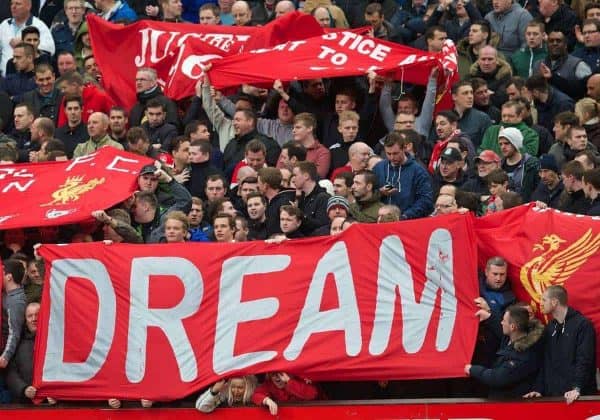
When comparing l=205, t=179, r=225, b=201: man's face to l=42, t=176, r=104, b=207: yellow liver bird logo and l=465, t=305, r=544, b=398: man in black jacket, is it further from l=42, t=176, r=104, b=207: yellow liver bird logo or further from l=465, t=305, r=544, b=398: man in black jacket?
l=465, t=305, r=544, b=398: man in black jacket

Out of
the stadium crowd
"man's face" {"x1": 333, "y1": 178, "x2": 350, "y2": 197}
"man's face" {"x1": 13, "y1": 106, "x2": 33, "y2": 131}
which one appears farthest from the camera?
"man's face" {"x1": 13, "y1": 106, "x2": 33, "y2": 131}

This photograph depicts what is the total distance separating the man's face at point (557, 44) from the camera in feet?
69.3

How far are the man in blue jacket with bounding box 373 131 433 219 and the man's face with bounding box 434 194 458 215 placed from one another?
2.59ft

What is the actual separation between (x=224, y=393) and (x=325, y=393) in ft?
2.73

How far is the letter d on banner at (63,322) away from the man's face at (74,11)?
25.0 feet

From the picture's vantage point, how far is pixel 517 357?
1523 centimetres

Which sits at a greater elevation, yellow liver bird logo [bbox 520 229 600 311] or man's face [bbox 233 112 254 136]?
yellow liver bird logo [bbox 520 229 600 311]

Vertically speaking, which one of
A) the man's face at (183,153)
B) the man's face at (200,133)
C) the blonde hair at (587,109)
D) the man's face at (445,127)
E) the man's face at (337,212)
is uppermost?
the man's face at (337,212)

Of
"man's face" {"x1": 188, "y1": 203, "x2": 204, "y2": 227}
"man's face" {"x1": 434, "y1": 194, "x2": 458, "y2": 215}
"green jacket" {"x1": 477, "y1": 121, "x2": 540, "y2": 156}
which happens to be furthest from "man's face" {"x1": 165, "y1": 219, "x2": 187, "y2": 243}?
"green jacket" {"x1": 477, "y1": 121, "x2": 540, "y2": 156}

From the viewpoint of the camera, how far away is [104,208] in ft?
57.3

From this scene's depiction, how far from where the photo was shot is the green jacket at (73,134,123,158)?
64.0 feet

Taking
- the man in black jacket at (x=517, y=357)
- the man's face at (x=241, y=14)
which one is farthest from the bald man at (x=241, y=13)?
the man in black jacket at (x=517, y=357)

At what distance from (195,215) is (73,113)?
2740 millimetres

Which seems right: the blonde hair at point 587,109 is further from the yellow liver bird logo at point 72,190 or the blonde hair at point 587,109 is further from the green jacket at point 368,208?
the yellow liver bird logo at point 72,190
